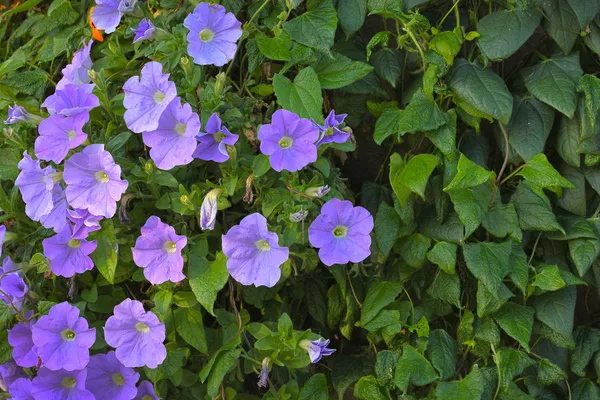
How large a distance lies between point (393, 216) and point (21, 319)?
2.64ft

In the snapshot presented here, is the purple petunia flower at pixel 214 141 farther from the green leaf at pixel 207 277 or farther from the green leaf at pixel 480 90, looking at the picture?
the green leaf at pixel 480 90

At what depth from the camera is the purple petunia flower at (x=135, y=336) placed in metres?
1.33

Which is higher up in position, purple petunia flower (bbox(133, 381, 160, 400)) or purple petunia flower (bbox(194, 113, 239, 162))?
purple petunia flower (bbox(194, 113, 239, 162))

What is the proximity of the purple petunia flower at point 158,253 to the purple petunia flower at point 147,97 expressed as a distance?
0.59 feet

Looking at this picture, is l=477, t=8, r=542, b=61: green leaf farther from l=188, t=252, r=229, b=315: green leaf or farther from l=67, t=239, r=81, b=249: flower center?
l=67, t=239, r=81, b=249: flower center

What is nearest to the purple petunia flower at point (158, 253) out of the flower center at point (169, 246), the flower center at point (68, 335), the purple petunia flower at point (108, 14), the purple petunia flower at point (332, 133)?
the flower center at point (169, 246)

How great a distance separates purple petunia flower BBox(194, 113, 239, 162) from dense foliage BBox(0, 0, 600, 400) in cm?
2

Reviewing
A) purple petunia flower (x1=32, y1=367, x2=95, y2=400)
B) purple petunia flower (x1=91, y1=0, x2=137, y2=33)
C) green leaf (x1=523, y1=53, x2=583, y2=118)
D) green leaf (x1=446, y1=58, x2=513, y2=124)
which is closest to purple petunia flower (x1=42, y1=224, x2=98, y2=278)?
purple petunia flower (x1=32, y1=367, x2=95, y2=400)

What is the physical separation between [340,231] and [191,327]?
364 mm

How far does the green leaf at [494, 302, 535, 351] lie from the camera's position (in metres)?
1.48

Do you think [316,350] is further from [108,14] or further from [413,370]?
[108,14]

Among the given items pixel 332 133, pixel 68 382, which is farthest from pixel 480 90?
pixel 68 382

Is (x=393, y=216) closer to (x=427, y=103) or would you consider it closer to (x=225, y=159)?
(x=427, y=103)

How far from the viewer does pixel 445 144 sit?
1491mm
